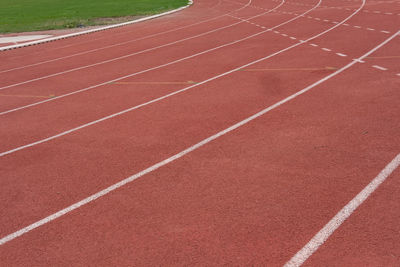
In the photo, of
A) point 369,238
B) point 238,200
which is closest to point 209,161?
point 238,200

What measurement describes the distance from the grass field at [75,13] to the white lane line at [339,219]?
20.9m

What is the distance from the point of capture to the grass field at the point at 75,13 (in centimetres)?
2430

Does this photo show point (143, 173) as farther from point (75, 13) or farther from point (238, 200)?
point (75, 13)

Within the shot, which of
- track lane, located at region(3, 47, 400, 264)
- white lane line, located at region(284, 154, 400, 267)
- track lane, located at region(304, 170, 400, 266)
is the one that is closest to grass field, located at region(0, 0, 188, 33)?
track lane, located at region(3, 47, 400, 264)

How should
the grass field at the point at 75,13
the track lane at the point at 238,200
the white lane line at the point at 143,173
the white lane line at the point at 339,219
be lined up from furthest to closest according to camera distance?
the grass field at the point at 75,13 < the white lane line at the point at 143,173 < the track lane at the point at 238,200 < the white lane line at the point at 339,219

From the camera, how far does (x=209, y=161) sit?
6156 millimetres

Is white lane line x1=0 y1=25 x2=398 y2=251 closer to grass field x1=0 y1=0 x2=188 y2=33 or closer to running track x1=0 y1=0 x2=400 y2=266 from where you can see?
running track x1=0 y1=0 x2=400 y2=266

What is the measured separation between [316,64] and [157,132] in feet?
17.6

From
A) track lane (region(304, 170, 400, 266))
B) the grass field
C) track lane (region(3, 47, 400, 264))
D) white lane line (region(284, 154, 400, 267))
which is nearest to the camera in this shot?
track lane (region(304, 170, 400, 266))

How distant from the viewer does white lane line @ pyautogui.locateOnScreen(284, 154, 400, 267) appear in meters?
4.08

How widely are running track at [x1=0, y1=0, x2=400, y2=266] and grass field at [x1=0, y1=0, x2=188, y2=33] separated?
12221 mm

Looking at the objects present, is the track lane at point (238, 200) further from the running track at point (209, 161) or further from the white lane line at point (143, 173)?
the white lane line at point (143, 173)

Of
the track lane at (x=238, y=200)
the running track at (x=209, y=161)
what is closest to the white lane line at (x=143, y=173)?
the running track at (x=209, y=161)

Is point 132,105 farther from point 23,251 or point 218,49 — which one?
point 218,49
